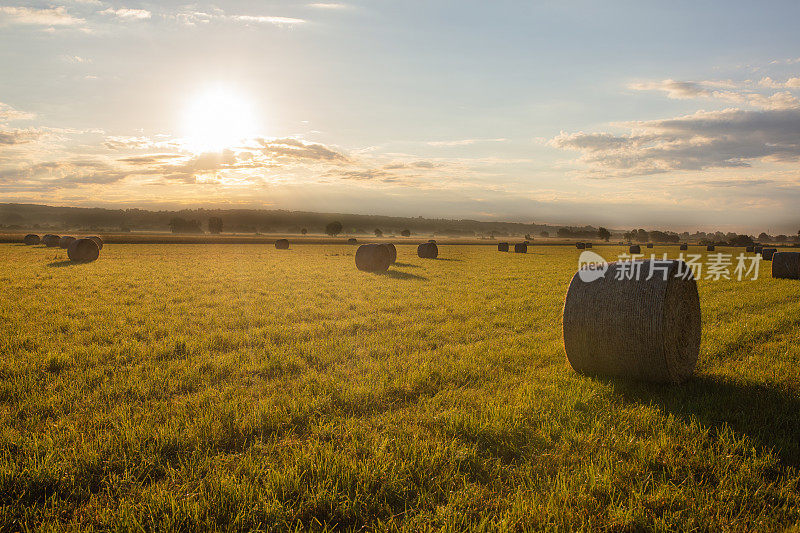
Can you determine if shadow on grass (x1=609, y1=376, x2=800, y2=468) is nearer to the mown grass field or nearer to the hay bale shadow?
the mown grass field

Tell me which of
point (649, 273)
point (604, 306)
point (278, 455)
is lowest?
point (278, 455)

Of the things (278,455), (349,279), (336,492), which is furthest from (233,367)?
(349,279)

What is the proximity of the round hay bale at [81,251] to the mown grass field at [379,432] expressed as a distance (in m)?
24.6

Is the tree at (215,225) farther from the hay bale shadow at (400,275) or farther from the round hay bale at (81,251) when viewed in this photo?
the hay bale shadow at (400,275)

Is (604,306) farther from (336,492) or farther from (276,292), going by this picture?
(276,292)

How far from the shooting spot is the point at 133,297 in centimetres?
1538

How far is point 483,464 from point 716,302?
15076 mm

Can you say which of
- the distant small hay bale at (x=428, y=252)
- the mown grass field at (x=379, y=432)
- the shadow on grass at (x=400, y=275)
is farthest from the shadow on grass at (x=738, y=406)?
the distant small hay bale at (x=428, y=252)

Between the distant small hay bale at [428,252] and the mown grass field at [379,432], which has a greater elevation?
the distant small hay bale at [428,252]

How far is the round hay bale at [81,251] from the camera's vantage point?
31.6 meters

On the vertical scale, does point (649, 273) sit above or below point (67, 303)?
above

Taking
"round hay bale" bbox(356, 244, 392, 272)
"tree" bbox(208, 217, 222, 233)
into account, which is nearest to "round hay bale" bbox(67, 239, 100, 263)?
"round hay bale" bbox(356, 244, 392, 272)

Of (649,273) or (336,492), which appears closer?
(336,492)

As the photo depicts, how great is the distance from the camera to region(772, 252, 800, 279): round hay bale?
2494 centimetres
